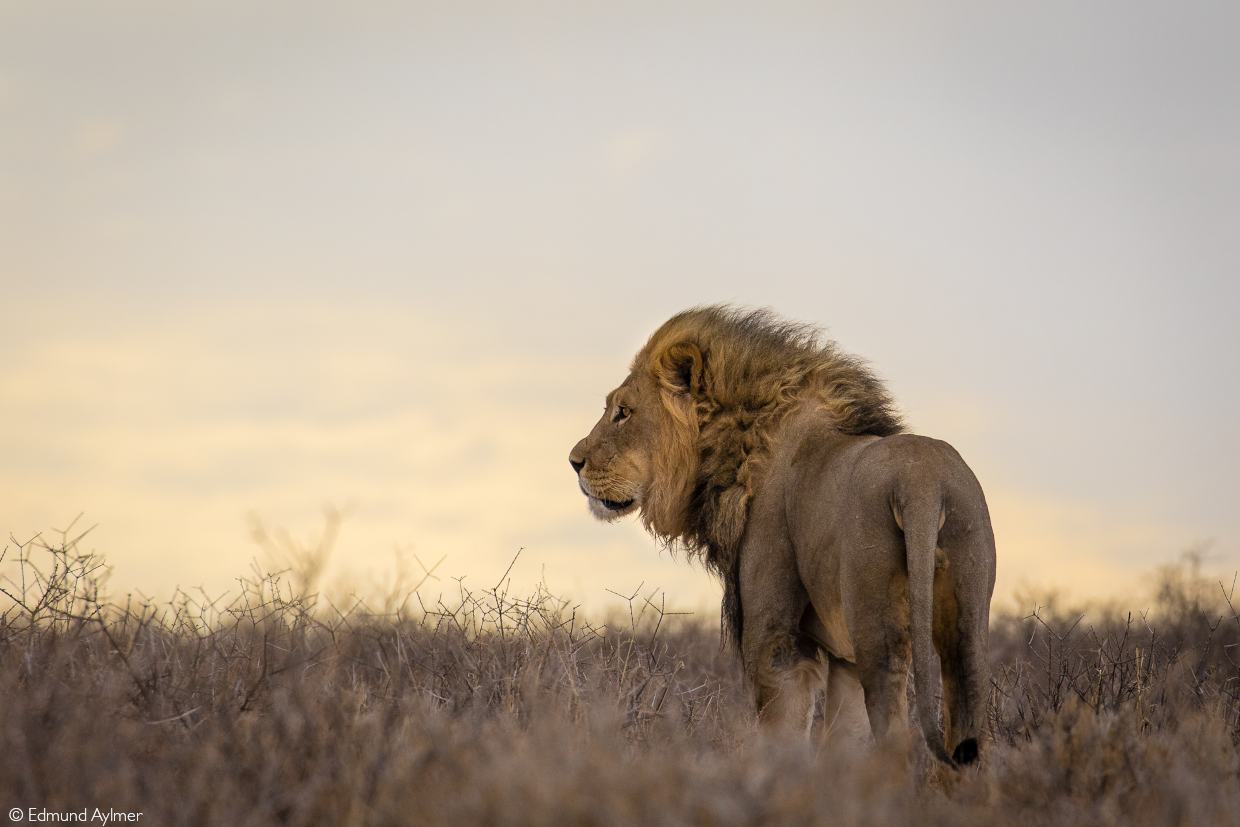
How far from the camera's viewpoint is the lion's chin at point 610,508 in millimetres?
6668

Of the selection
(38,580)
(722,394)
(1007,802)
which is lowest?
(1007,802)

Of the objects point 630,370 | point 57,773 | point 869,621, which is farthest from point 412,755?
point 630,370

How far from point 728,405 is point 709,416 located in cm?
11

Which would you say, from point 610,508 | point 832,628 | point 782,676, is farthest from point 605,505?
point 832,628

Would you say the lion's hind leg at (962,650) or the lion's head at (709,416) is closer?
the lion's hind leg at (962,650)

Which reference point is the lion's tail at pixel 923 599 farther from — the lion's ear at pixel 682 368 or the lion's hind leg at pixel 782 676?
the lion's ear at pixel 682 368

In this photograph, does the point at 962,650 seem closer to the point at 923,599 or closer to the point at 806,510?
the point at 923,599

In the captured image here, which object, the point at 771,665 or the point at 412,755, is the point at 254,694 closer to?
the point at 412,755

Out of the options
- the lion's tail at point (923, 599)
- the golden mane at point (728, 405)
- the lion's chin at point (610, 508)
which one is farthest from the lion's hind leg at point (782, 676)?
the lion's chin at point (610, 508)

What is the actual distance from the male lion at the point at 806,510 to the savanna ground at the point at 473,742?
348 millimetres

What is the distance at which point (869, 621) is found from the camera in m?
4.83

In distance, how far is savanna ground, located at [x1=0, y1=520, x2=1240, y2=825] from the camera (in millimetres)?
3377

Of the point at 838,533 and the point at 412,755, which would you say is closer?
the point at 412,755

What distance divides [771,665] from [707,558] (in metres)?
0.95
